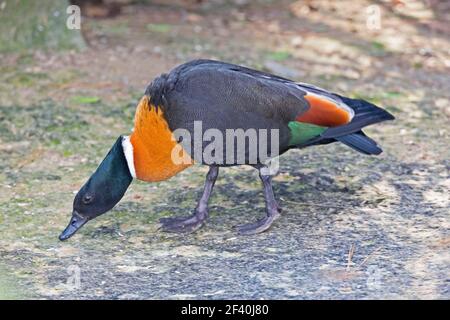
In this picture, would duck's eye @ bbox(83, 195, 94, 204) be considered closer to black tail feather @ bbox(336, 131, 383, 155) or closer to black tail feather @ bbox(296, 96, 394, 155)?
black tail feather @ bbox(296, 96, 394, 155)

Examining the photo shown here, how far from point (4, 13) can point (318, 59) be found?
2801 mm

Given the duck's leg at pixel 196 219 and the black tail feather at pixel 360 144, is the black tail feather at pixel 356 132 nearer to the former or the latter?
the black tail feather at pixel 360 144

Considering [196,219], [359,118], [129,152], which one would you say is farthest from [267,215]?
[129,152]

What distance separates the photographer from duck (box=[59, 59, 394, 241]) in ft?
16.0

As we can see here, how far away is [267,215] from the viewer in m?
5.17

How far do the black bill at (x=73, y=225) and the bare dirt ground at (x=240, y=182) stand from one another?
7 centimetres

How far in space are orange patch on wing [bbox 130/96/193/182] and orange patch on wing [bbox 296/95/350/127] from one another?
0.71m

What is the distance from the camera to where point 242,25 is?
9305 millimetres

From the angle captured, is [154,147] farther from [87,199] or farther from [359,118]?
[359,118]

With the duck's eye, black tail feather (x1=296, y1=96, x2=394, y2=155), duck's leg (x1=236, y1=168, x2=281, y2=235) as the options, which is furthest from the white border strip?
black tail feather (x1=296, y1=96, x2=394, y2=155)
